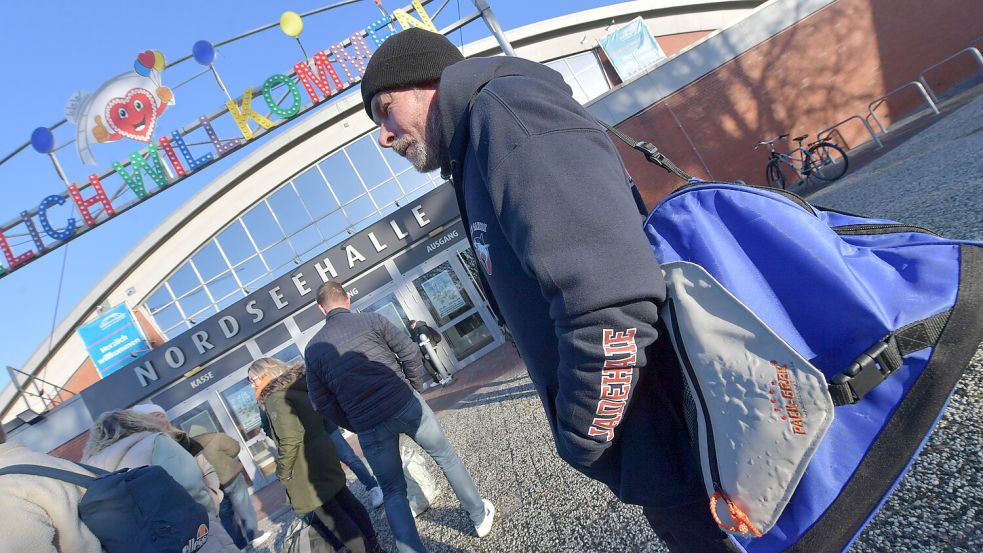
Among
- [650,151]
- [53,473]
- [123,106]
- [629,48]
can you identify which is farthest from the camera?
[629,48]

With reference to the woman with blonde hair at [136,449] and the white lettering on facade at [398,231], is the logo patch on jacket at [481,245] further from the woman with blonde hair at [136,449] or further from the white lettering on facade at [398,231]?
the white lettering on facade at [398,231]

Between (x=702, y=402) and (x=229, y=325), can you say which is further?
(x=229, y=325)

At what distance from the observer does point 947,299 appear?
33.4 inches

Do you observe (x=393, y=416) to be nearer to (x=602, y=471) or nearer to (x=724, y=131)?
(x=602, y=471)

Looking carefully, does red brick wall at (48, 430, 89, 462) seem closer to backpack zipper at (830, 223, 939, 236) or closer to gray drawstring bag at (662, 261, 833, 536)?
gray drawstring bag at (662, 261, 833, 536)

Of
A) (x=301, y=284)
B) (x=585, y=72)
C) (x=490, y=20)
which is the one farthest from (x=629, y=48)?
(x=301, y=284)

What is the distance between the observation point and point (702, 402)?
982 millimetres

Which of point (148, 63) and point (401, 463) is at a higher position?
point (148, 63)

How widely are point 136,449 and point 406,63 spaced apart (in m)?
3.25

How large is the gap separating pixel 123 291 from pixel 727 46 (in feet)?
65.4

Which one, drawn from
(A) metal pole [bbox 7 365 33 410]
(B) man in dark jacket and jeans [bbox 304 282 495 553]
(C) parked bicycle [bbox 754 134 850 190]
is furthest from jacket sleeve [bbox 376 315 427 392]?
(A) metal pole [bbox 7 365 33 410]

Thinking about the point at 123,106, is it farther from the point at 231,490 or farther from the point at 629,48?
the point at 629,48

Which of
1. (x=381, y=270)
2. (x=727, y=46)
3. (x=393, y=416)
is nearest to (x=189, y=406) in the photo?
(x=381, y=270)

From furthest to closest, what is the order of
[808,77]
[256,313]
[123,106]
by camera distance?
1. [808,77]
2. [256,313]
3. [123,106]
